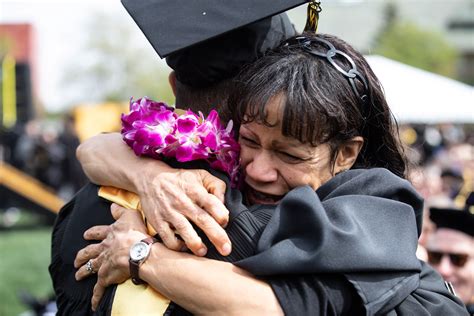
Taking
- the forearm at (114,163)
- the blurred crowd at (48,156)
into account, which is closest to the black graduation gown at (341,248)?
the forearm at (114,163)

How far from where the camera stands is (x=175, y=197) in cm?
179

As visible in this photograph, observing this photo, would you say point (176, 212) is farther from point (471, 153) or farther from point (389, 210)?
point (471, 153)

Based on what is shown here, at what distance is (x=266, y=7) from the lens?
1.97m

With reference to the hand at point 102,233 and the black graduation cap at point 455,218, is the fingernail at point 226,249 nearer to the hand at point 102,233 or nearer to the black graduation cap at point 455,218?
the hand at point 102,233

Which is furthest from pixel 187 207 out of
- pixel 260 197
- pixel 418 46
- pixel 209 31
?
pixel 418 46

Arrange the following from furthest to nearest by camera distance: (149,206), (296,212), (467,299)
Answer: (467,299)
(149,206)
(296,212)

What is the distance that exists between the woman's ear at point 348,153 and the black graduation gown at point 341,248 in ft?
0.36

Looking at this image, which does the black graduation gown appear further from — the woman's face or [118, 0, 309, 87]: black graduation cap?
[118, 0, 309, 87]: black graduation cap

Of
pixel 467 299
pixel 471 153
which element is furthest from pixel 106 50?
pixel 467 299

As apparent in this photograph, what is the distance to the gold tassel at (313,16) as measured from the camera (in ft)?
7.53

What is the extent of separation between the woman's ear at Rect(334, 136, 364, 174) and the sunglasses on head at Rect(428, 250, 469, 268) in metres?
2.50

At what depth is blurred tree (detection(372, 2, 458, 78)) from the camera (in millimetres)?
51500

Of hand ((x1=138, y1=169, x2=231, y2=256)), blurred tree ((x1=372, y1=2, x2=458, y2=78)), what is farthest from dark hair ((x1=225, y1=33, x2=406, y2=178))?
blurred tree ((x1=372, y1=2, x2=458, y2=78))

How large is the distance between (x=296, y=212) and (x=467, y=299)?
283 centimetres
